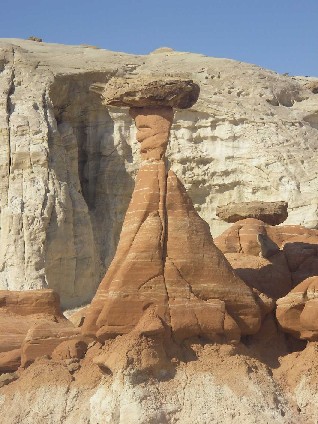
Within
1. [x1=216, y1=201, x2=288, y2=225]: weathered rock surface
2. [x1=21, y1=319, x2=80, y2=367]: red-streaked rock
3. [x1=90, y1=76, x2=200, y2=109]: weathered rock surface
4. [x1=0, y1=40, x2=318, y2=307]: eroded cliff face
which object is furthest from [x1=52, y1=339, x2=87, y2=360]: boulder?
[x1=0, y1=40, x2=318, y2=307]: eroded cliff face

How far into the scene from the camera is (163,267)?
1958 centimetres

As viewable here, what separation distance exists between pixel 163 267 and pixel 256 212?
10.3 metres

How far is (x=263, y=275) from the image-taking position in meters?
22.8

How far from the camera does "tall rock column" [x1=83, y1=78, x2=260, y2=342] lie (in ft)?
62.6

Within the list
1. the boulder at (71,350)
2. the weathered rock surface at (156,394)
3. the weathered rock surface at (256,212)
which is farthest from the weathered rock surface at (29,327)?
the weathered rock surface at (256,212)

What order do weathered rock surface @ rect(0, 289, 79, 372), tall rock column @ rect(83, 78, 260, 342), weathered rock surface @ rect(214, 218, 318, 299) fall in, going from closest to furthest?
tall rock column @ rect(83, 78, 260, 342) < weathered rock surface @ rect(0, 289, 79, 372) < weathered rock surface @ rect(214, 218, 318, 299)

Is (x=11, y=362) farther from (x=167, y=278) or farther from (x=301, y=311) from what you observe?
(x=301, y=311)

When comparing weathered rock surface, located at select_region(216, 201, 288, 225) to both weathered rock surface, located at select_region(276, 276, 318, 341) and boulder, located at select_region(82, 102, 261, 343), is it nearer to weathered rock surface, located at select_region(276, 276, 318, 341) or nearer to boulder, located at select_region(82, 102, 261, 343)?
weathered rock surface, located at select_region(276, 276, 318, 341)

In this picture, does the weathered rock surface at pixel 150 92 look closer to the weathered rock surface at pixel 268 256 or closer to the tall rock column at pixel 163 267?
the tall rock column at pixel 163 267

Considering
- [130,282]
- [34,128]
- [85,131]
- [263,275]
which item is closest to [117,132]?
[85,131]

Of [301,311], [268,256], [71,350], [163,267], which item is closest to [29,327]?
[71,350]

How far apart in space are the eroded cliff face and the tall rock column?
20793 mm

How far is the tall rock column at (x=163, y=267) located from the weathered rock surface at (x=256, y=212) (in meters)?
8.73

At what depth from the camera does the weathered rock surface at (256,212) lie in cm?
2934
